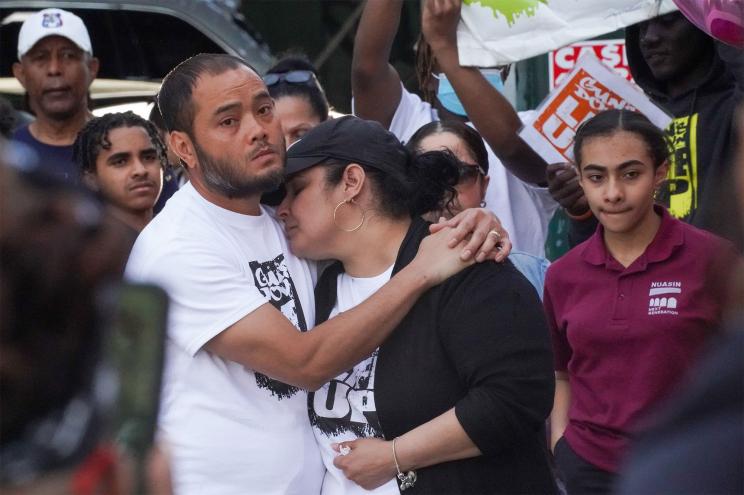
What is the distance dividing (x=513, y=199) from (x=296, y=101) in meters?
0.90

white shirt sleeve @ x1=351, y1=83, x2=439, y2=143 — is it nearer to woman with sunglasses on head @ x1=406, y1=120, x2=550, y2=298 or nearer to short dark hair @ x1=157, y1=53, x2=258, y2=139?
woman with sunglasses on head @ x1=406, y1=120, x2=550, y2=298

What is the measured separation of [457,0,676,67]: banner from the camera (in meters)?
4.09

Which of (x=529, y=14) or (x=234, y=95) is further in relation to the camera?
(x=529, y=14)

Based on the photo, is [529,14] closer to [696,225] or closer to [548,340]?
[696,225]

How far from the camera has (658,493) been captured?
1.28m

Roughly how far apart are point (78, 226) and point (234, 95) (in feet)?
6.67

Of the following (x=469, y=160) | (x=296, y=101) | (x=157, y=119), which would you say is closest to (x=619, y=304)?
(x=469, y=160)

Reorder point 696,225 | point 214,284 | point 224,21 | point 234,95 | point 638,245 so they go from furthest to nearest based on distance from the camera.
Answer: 1. point 224,21
2. point 696,225
3. point 638,245
4. point 234,95
5. point 214,284

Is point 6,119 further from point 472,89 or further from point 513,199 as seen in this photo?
point 513,199

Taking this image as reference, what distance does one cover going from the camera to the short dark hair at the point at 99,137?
4.52 metres

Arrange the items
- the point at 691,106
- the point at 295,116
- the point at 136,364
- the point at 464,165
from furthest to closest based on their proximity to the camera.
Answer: the point at 295,116 → the point at 691,106 → the point at 464,165 → the point at 136,364

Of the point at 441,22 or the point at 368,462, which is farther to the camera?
the point at 441,22

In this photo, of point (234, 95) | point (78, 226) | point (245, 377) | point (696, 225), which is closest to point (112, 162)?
point (234, 95)

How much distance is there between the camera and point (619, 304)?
3701mm
